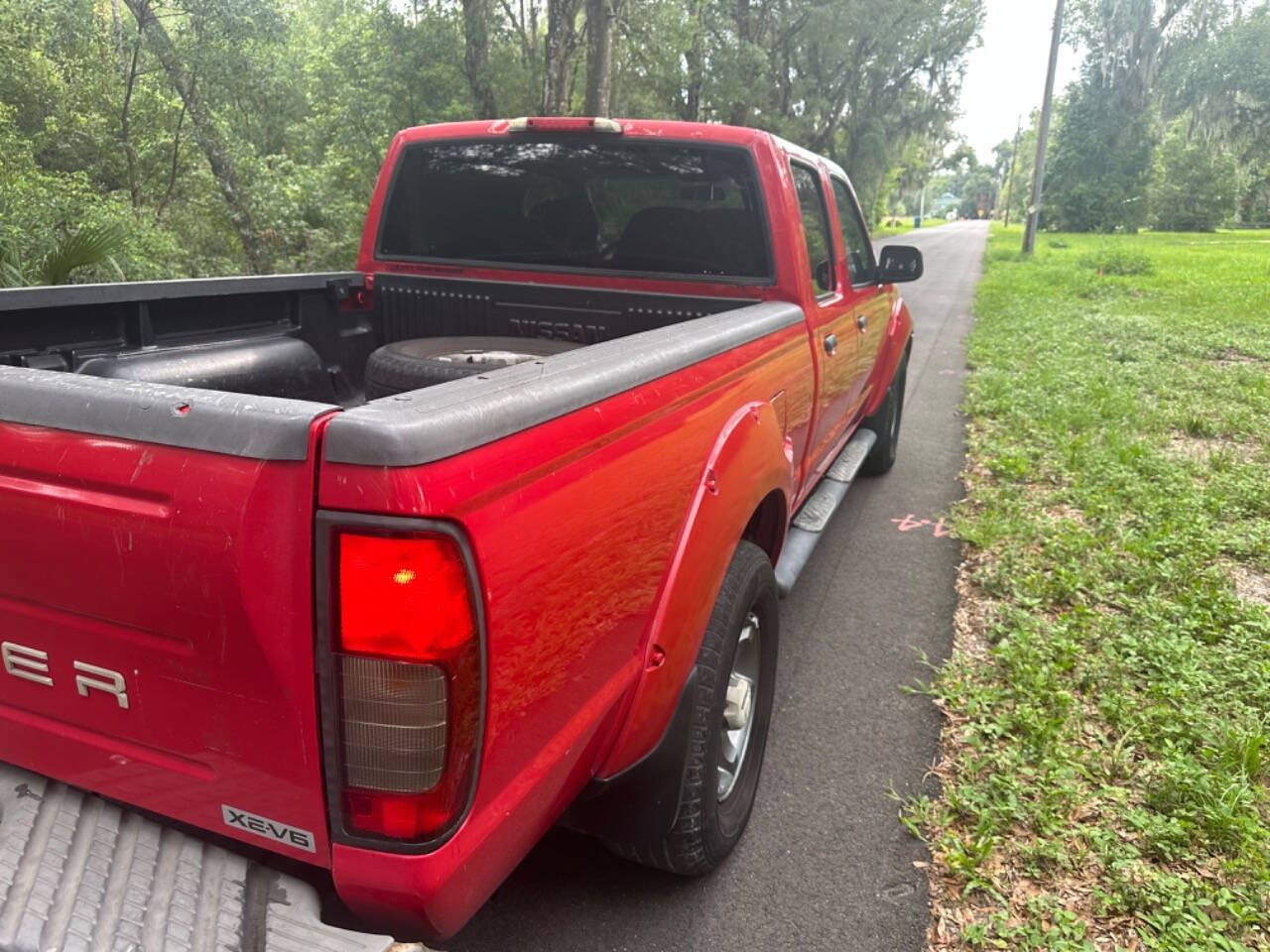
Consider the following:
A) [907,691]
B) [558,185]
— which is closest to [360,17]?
[558,185]

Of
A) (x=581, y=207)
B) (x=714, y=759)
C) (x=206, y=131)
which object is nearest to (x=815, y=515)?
(x=581, y=207)

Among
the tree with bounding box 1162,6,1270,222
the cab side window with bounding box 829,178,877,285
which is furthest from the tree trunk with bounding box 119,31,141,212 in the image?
the tree with bounding box 1162,6,1270,222

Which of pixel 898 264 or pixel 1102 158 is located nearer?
pixel 898 264

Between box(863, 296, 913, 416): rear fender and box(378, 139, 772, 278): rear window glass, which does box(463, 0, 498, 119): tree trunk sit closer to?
box(863, 296, 913, 416): rear fender

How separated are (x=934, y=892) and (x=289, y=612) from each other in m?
2.04

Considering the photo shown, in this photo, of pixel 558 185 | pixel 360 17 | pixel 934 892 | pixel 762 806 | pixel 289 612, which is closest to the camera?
pixel 289 612

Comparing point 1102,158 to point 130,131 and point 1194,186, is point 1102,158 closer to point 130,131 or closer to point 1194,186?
point 1194,186

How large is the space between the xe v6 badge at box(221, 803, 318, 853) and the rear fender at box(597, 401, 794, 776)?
0.66 meters

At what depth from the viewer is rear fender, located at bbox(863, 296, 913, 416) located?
5391 millimetres

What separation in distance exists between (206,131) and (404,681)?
15.5 metres

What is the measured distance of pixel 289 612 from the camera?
1332 millimetres

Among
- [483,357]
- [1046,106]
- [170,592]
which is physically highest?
[1046,106]

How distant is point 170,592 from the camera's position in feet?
4.54

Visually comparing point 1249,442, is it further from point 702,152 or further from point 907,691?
point 702,152
